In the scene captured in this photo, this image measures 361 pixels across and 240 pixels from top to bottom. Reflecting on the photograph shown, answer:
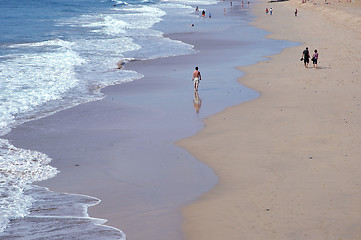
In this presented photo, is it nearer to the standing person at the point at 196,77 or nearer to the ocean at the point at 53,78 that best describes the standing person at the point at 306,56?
the ocean at the point at 53,78

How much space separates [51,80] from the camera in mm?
26672

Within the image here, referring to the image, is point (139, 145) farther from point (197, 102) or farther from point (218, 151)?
point (197, 102)

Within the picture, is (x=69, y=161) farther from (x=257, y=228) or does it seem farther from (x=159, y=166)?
(x=257, y=228)

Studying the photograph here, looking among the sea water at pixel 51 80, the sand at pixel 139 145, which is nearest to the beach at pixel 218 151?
the sand at pixel 139 145

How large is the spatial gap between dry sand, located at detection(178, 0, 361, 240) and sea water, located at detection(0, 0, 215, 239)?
255 centimetres

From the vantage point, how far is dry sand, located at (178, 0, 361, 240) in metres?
10.7

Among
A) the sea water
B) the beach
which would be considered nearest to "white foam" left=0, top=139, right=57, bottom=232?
the sea water

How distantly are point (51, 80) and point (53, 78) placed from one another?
0.60 metres

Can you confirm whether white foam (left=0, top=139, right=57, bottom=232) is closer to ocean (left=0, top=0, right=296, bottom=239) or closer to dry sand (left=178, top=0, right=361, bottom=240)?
ocean (left=0, top=0, right=296, bottom=239)

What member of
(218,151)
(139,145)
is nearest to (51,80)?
(139,145)

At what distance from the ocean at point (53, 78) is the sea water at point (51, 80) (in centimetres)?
2

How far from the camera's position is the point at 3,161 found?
14.7 metres

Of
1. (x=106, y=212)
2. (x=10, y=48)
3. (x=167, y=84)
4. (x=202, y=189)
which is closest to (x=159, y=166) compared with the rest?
(x=202, y=189)

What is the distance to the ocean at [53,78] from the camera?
11219 mm
